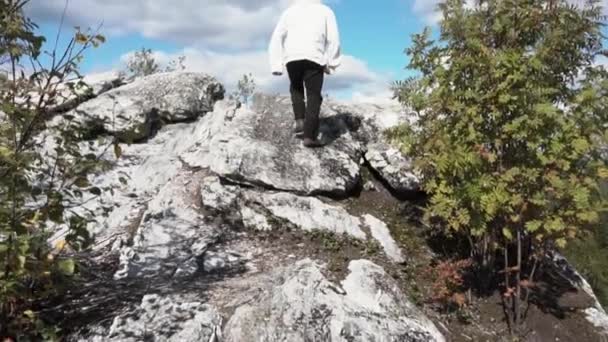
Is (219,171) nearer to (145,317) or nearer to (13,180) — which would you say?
(145,317)

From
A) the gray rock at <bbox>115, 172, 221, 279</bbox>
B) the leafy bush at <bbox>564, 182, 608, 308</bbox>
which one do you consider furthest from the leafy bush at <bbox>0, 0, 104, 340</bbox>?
the leafy bush at <bbox>564, 182, 608, 308</bbox>

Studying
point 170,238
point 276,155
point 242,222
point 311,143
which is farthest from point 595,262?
point 170,238

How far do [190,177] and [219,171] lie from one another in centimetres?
37

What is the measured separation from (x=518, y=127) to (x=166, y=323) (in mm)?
3138

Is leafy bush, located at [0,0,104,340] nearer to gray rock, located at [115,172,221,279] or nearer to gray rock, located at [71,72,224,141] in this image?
gray rock, located at [115,172,221,279]

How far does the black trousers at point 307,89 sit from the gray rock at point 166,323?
2.99 meters

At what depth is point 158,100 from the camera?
823 cm

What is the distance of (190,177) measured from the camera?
6.21 metres

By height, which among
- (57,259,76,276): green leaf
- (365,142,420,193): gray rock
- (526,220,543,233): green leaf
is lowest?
(57,259,76,276): green leaf

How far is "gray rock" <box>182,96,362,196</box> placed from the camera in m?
6.13

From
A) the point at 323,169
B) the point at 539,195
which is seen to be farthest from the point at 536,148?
the point at 323,169

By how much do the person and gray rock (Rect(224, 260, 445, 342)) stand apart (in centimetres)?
232

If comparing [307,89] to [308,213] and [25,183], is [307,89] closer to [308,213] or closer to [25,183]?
[308,213]

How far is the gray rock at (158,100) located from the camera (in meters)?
7.88
